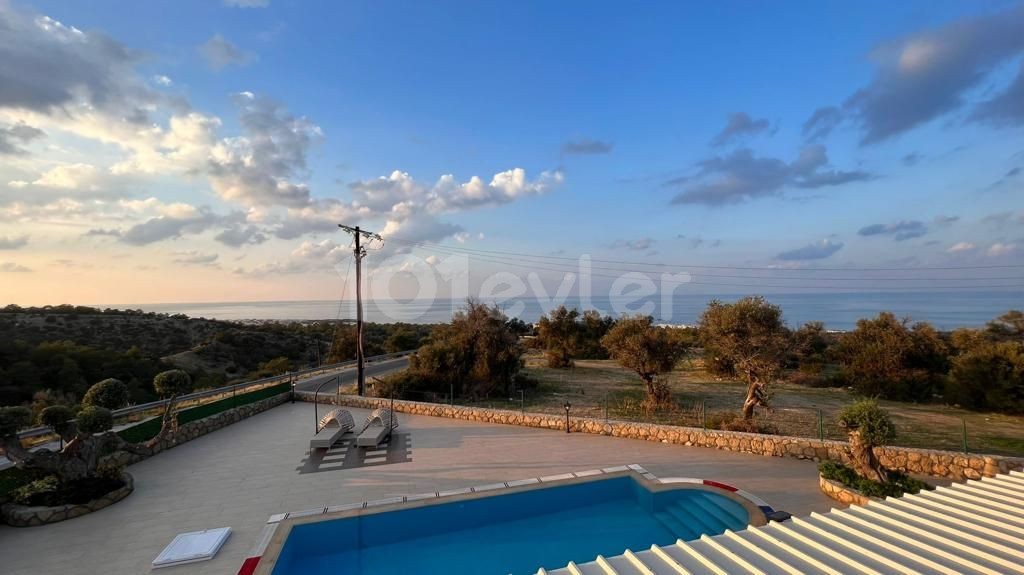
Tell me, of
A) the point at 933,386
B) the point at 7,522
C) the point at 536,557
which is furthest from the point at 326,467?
the point at 933,386

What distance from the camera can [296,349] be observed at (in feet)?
124

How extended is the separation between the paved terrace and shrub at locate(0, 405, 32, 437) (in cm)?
152

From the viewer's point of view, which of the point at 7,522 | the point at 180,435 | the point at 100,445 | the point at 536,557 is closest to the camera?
the point at 536,557

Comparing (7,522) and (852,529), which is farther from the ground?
(852,529)

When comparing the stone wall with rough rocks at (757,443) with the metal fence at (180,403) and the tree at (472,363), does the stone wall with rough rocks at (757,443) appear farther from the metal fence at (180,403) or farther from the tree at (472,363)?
the metal fence at (180,403)

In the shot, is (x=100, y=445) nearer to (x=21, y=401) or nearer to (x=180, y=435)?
(x=180, y=435)

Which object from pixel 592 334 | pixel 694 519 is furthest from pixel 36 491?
pixel 592 334

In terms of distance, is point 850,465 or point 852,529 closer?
point 852,529

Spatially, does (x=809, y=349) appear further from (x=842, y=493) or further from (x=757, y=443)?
(x=842, y=493)

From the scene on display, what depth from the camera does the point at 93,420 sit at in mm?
7727

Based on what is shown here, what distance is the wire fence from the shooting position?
9984mm

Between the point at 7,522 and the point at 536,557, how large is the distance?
834cm

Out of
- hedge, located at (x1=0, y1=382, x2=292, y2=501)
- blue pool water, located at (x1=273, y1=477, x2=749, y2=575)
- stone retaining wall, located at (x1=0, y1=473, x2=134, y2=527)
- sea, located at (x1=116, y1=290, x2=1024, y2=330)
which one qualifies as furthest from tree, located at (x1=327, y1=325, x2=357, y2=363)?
blue pool water, located at (x1=273, y1=477, x2=749, y2=575)

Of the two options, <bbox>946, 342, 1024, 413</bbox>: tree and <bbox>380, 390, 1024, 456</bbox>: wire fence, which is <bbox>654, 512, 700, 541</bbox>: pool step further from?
<bbox>946, 342, 1024, 413</bbox>: tree
